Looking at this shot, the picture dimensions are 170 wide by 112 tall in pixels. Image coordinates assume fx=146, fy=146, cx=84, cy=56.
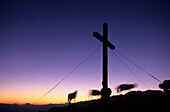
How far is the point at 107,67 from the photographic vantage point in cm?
893

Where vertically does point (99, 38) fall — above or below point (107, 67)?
above

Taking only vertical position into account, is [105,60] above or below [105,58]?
below

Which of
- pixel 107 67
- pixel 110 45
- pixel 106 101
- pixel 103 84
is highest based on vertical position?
pixel 110 45

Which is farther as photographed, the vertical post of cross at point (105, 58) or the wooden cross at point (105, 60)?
the vertical post of cross at point (105, 58)

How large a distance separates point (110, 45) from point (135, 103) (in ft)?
13.4

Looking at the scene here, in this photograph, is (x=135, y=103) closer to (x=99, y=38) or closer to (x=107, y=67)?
(x=107, y=67)

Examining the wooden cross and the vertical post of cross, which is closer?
the wooden cross

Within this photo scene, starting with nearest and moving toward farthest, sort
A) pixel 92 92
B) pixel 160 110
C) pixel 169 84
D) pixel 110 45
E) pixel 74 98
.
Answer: pixel 160 110 → pixel 110 45 → pixel 169 84 → pixel 74 98 → pixel 92 92

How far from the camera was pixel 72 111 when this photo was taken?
35.0ft

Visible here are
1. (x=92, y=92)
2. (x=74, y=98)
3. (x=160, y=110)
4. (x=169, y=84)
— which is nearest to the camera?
(x=160, y=110)

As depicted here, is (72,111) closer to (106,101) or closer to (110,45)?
(106,101)

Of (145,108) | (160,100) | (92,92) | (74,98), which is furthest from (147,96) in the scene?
(92,92)

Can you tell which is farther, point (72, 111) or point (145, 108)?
point (72, 111)

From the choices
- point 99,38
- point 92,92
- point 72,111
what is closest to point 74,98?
point 92,92
